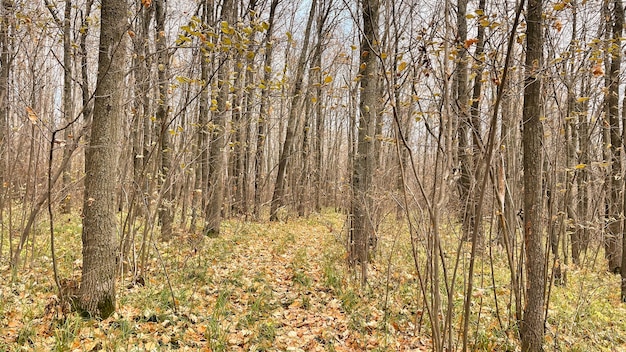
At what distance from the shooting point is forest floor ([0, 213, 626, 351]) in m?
3.38

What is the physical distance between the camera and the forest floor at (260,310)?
133 inches

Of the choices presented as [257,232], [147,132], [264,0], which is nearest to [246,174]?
[257,232]

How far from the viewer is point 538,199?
132 inches

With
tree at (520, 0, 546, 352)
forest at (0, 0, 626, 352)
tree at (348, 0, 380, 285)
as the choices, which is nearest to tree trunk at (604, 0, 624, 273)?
forest at (0, 0, 626, 352)

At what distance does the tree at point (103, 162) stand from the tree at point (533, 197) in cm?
373

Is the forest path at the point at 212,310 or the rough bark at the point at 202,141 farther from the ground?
the rough bark at the point at 202,141

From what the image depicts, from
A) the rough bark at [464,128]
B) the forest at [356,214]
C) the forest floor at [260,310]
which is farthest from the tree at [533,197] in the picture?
the rough bark at [464,128]

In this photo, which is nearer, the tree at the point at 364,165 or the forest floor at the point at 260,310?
the forest floor at the point at 260,310

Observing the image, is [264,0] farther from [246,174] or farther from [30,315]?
[30,315]

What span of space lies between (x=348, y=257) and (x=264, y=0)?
860cm

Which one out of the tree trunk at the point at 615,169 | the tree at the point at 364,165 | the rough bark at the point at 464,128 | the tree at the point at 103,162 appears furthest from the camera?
the tree trunk at the point at 615,169

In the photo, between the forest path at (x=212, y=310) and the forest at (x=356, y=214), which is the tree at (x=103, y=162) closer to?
the forest at (x=356, y=214)

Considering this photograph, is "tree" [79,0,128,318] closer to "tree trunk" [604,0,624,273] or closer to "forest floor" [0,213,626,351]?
"forest floor" [0,213,626,351]

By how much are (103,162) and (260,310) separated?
235 cm
